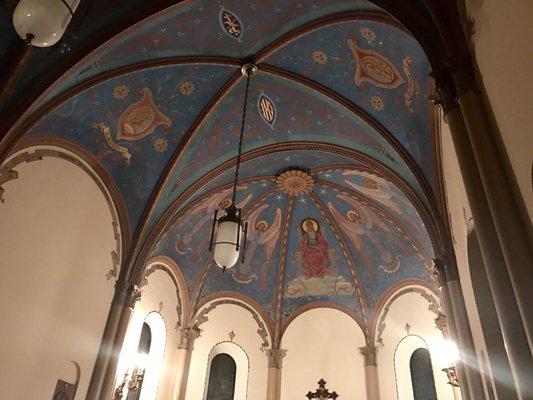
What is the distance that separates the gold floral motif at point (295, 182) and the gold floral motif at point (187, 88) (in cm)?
386

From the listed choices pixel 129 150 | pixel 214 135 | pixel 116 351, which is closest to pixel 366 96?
pixel 214 135

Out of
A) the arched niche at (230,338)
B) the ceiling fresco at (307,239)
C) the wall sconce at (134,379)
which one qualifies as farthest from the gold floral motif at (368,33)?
the arched niche at (230,338)

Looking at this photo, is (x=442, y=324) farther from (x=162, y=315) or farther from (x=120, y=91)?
(x=120, y=91)

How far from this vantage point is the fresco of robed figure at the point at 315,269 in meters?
14.1

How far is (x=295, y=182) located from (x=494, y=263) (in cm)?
914

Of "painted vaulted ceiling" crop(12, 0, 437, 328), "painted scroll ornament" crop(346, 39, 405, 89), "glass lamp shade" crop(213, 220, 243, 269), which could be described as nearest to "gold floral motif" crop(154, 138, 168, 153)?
"painted vaulted ceiling" crop(12, 0, 437, 328)

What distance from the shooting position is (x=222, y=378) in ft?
43.9

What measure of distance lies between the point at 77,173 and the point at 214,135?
3.12 meters

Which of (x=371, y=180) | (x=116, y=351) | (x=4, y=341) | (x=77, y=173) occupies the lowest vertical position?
(x=4, y=341)

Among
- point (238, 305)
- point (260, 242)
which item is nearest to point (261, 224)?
point (260, 242)

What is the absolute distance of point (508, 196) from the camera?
3.55 m

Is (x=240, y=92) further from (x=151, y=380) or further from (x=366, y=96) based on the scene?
(x=151, y=380)

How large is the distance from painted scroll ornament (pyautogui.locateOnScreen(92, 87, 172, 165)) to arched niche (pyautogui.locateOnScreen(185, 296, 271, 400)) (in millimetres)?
6292

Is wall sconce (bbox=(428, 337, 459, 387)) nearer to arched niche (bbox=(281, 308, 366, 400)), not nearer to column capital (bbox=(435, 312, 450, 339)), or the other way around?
column capital (bbox=(435, 312, 450, 339))
